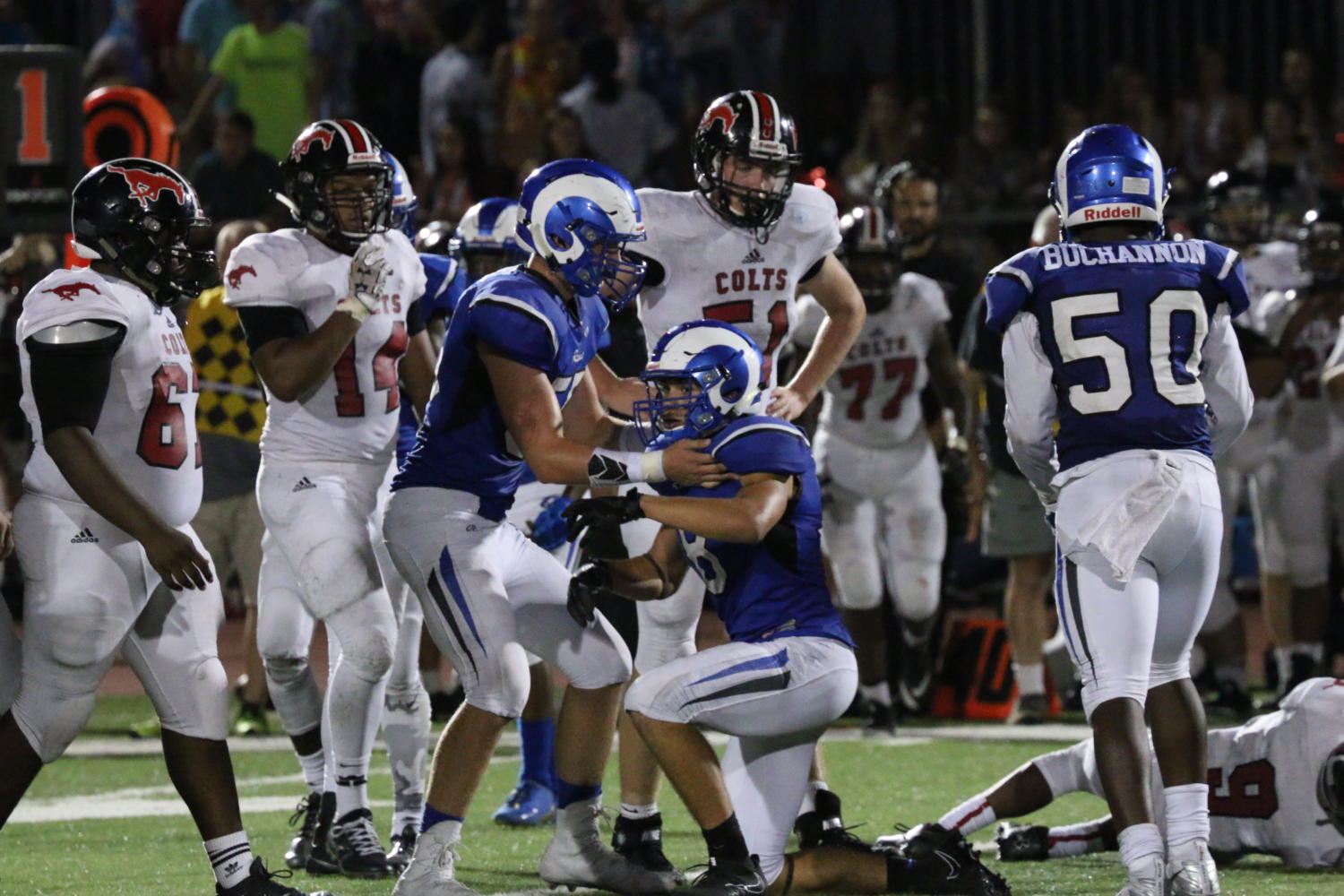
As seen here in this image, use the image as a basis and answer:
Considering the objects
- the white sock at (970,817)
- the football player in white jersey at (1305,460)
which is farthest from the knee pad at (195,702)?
the football player in white jersey at (1305,460)

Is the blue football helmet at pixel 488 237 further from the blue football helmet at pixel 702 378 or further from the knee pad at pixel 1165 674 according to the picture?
the knee pad at pixel 1165 674

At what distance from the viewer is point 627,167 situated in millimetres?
11508

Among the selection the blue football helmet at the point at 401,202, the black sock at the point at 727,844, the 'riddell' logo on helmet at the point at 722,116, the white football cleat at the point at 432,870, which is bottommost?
the white football cleat at the point at 432,870

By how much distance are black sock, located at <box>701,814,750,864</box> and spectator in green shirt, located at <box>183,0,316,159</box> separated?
26.2 ft

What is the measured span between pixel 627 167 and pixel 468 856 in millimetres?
6497

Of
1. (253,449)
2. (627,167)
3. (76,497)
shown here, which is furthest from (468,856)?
(627,167)

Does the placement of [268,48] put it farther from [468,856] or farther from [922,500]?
[468,856]

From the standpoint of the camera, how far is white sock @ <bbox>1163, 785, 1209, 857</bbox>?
4602mm

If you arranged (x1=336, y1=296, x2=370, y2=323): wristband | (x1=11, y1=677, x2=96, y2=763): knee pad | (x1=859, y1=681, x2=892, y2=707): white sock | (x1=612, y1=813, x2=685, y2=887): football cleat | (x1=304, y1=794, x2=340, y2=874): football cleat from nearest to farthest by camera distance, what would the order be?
(x1=11, y1=677, x2=96, y2=763): knee pad → (x1=612, y1=813, x2=685, y2=887): football cleat → (x1=336, y1=296, x2=370, y2=323): wristband → (x1=304, y1=794, x2=340, y2=874): football cleat → (x1=859, y1=681, x2=892, y2=707): white sock

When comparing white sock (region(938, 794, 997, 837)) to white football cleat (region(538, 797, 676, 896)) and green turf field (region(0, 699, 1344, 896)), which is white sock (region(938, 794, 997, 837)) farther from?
white football cleat (region(538, 797, 676, 896))

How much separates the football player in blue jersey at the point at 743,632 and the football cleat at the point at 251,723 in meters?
3.63

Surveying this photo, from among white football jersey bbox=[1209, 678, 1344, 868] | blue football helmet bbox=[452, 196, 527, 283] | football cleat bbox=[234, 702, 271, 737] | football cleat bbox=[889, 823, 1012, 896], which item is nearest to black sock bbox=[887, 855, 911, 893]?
football cleat bbox=[889, 823, 1012, 896]

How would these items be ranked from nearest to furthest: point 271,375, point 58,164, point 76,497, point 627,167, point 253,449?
point 76,497
point 271,375
point 58,164
point 253,449
point 627,167

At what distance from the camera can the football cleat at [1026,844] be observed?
17.4 feet
